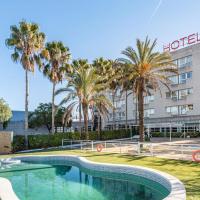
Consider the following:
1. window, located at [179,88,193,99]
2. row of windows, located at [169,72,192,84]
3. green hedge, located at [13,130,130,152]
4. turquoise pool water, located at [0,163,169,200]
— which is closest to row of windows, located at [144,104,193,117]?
window, located at [179,88,193,99]

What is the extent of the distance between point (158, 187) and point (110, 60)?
43.0 m

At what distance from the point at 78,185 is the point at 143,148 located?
1228 cm

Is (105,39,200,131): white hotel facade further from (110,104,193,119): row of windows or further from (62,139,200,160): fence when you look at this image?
(62,139,200,160): fence

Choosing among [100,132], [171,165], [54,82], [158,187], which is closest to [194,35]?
[100,132]

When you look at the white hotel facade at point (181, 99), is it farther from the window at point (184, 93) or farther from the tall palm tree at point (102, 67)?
the tall palm tree at point (102, 67)

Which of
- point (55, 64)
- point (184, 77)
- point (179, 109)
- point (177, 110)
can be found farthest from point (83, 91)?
point (177, 110)

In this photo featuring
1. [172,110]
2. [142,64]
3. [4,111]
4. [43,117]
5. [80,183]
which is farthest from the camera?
[43,117]

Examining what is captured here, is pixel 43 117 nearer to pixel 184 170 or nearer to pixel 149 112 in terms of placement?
pixel 149 112

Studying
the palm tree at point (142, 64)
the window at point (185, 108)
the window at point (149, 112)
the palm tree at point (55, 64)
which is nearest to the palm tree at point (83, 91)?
the palm tree at point (55, 64)

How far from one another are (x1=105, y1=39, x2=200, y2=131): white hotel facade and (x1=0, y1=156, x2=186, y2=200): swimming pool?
→ 93.9 feet

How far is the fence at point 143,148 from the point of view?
2375cm

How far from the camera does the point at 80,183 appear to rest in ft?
60.3

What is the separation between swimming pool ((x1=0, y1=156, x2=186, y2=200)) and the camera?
1476 centimetres

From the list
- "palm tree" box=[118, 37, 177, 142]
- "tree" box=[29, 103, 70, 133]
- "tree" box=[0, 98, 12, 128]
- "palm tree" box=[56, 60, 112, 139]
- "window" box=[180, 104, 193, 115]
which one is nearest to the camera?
"palm tree" box=[118, 37, 177, 142]
